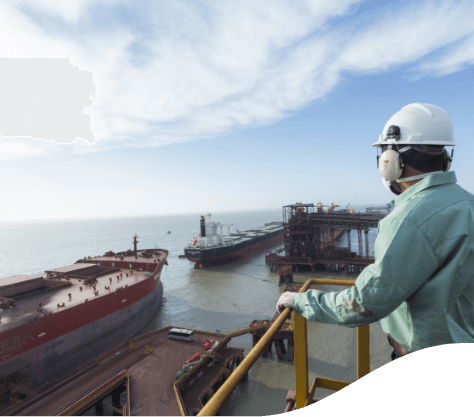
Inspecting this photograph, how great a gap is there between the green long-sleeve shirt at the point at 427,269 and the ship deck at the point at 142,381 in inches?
468

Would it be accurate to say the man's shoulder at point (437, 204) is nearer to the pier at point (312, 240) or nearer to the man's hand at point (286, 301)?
the man's hand at point (286, 301)

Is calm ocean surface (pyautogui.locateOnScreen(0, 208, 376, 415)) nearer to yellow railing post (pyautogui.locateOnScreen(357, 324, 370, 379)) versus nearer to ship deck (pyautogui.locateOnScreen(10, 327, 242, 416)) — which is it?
ship deck (pyautogui.locateOnScreen(10, 327, 242, 416))

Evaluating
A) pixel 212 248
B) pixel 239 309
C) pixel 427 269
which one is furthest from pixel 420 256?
pixel 212 248

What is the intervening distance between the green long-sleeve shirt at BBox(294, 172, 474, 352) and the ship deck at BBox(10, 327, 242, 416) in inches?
468

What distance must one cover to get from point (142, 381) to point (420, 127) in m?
14.4

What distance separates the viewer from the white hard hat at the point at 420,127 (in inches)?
67.2

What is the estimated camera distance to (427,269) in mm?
1375

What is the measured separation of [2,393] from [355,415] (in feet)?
56.9

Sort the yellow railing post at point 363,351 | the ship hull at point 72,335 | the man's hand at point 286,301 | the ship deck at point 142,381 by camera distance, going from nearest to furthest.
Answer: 1. the man's hand at point 286,301
2. the yellow railing post at point 363,351
3. the ship deck at point 142,381
4. the ship hull at point 72,335

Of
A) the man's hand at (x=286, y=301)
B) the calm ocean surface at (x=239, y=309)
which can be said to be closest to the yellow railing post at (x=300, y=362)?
Result: the man's hand at (x=286, y=301)

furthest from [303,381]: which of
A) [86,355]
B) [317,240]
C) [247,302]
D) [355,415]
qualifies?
[317,240]

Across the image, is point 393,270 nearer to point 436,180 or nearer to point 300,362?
point 436,180

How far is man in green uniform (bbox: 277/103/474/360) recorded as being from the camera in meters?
1.36

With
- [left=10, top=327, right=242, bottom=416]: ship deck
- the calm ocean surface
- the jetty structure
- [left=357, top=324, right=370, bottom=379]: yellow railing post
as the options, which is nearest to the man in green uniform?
[left=357, top=324, right=370, bottom=379]: yellow railing post
